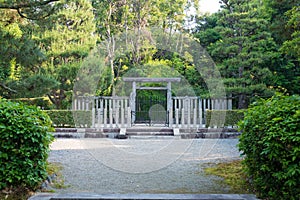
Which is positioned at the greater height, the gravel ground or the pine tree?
the pine tree

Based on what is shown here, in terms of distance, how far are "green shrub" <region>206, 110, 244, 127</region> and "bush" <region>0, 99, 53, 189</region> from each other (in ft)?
25.8

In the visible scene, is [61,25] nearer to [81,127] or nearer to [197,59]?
[81,127]

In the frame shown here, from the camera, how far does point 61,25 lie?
12.9 meters

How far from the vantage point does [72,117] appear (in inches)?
424

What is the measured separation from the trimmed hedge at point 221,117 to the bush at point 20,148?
7.87 m

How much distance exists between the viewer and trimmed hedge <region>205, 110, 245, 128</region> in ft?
34.7

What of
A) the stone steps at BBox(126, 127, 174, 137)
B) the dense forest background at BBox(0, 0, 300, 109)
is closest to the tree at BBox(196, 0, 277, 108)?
the dense forest background at BBox(0, 0, 300, 109)

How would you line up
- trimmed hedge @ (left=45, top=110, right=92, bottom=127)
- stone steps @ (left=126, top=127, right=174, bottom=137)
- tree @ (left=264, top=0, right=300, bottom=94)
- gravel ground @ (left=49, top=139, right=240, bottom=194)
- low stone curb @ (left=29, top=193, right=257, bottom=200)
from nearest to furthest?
1. low stone curb @ (left=29, top=193, right=257, bottom=200)
2. gravel ground @ (left=49, top=139, right=240, bottom=194)
3. stone steps @ (left=126, top=127, right=174, bottom=137)
4. trimmed hedge @ (left=45, top=110, right=92, bottom=127)
5. tree @ (left=264, top=0, right=300, bottom=94)

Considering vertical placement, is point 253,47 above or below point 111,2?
below

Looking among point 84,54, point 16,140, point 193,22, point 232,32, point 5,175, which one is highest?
point 193,22

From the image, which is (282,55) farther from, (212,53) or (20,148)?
(20,148)

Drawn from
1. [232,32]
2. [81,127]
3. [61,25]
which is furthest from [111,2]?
[81,127]

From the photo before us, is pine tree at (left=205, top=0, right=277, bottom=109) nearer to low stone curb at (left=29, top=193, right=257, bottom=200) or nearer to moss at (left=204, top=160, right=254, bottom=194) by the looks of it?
moss at (left=204, top=160, right=254, bottom=194)

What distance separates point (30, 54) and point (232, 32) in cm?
843
